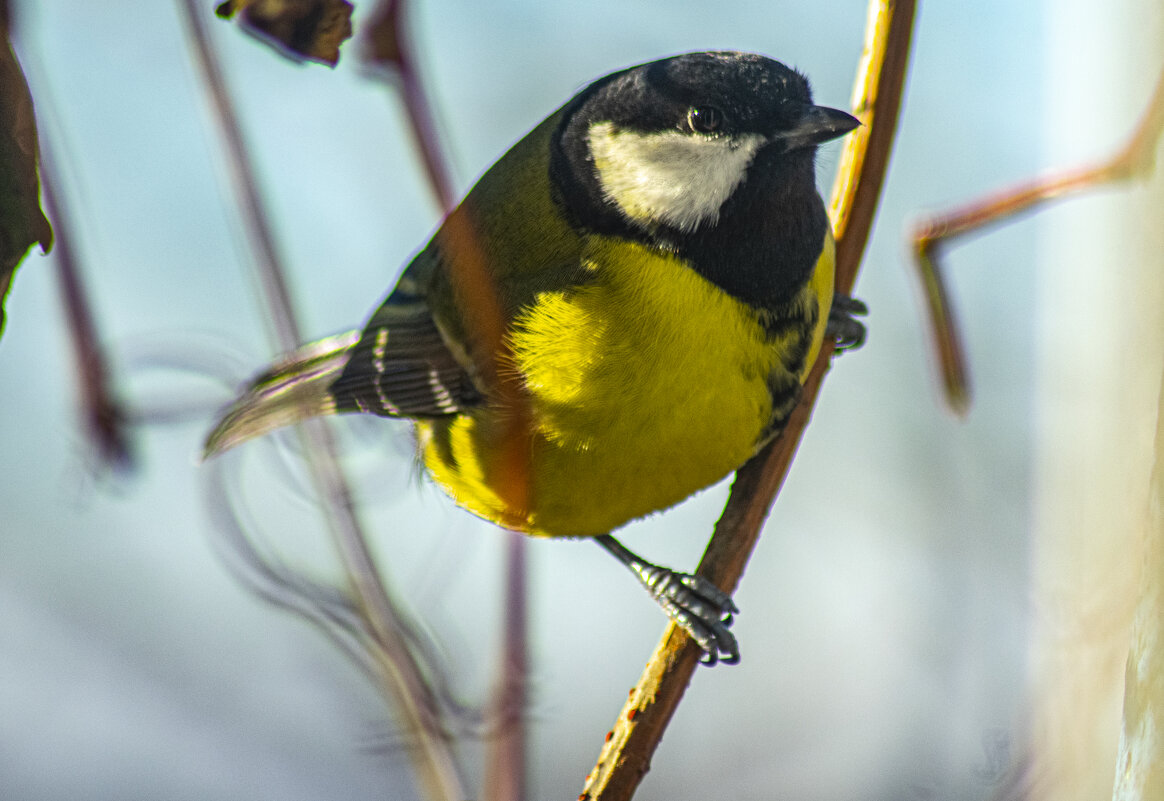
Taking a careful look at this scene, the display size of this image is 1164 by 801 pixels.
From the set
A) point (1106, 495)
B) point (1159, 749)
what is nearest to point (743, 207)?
point (1106, 495)

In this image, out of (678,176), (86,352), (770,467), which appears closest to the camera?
(86,352)

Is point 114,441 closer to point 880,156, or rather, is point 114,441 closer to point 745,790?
point 880,156

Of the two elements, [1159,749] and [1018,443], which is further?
[1018,443]

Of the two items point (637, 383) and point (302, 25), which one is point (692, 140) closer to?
point (637, 383)

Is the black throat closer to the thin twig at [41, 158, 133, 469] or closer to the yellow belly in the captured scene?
the yellow belly

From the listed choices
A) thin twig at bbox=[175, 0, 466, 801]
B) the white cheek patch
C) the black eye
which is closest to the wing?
the white cheek patch

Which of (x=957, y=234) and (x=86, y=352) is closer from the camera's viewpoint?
(x=86, y=352)

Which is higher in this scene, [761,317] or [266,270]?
[266,270]

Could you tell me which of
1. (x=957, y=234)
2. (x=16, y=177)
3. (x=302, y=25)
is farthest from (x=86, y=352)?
(x=957, y=234)
